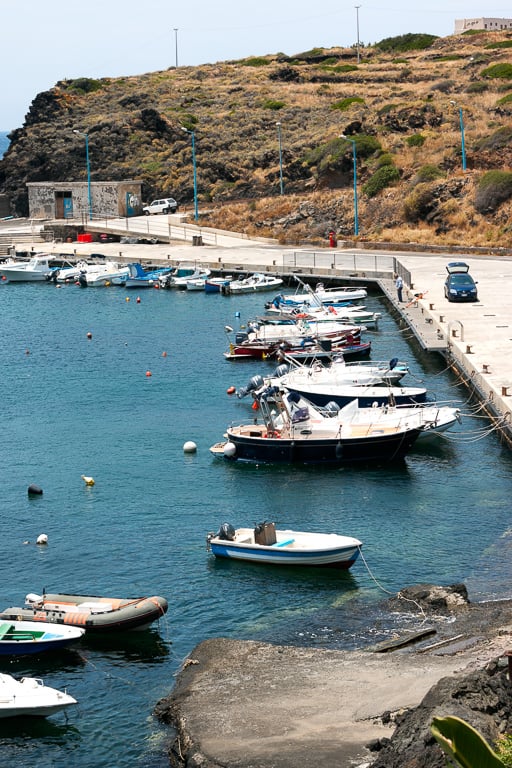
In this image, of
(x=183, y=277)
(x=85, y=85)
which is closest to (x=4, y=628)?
(x=183, y=277)

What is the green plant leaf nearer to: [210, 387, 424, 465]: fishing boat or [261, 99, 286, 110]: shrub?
[210, 387, 424, 465]: fishing boat

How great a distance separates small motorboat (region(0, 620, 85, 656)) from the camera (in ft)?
100

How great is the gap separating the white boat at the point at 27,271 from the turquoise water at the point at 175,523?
37768 mm

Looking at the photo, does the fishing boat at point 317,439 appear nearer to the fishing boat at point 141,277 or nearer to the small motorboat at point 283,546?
the small motorboat at point 283,546

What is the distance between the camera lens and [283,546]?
1411 inches

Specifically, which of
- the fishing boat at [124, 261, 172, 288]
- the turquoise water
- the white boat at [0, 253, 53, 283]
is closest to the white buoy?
the turquoise water

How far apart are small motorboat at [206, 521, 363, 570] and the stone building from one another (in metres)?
88.8

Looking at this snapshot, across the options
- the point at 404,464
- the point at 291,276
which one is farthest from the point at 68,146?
the point at 404,464

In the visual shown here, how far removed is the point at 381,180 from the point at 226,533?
3002 inches

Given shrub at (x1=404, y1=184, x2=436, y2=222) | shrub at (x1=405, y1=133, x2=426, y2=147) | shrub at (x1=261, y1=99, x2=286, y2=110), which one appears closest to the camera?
shrub at (x1=404, y1=184, x2=436, y2=222)

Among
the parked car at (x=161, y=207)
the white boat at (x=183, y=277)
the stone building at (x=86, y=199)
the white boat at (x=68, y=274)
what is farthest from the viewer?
the parked car at (x=161, y=207)

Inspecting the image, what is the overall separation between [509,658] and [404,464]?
967 inches

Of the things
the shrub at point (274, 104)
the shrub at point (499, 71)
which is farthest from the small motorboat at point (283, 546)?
the shrub at point (274, 104)

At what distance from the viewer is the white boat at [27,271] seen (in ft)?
334
